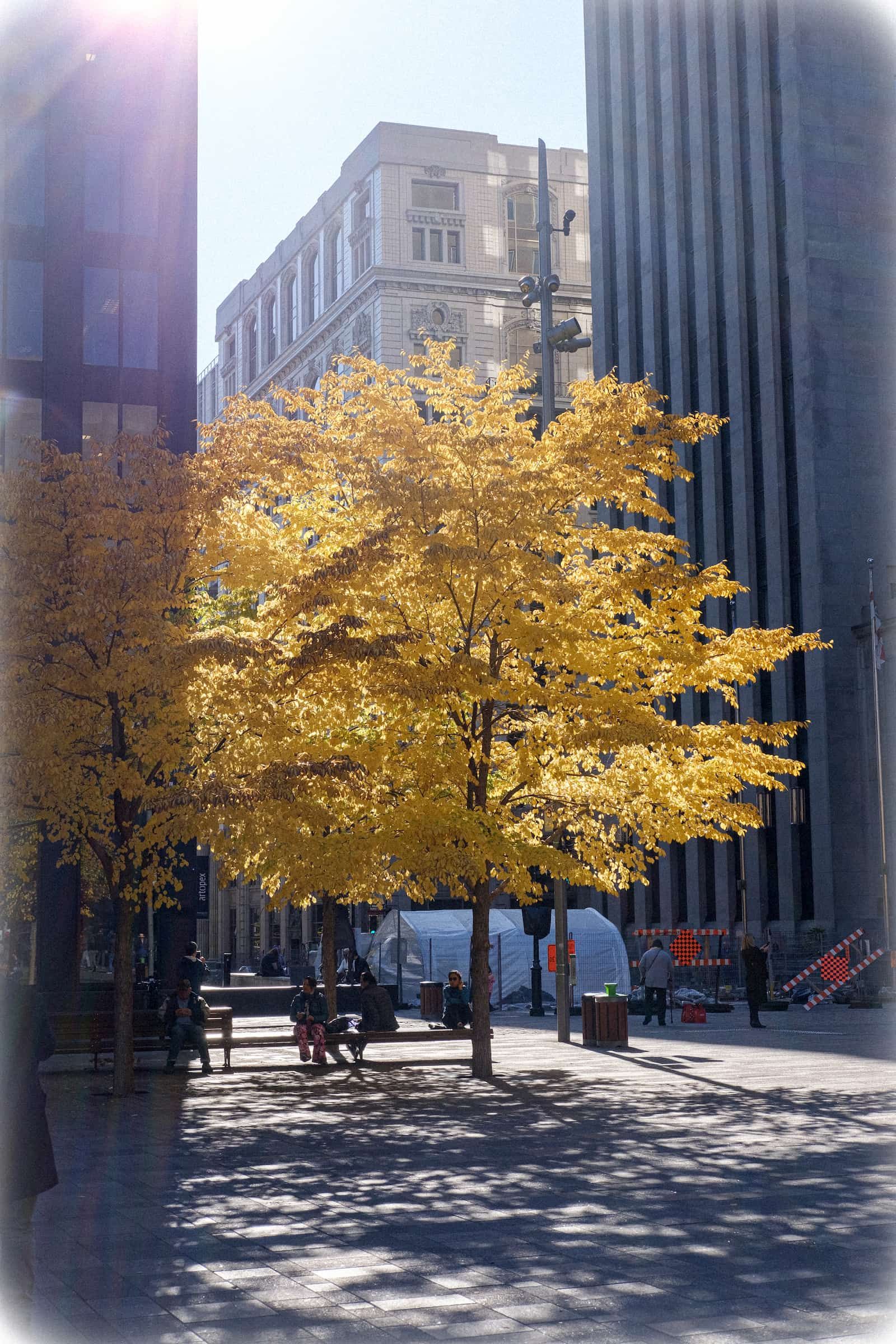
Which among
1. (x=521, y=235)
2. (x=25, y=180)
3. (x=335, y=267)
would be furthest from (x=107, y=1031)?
(x=335, y=267)

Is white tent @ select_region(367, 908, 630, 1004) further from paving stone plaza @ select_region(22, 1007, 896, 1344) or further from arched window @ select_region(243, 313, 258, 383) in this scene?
arched window @ select_region(243, 313, 258, 383)

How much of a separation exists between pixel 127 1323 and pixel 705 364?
58.1 meters

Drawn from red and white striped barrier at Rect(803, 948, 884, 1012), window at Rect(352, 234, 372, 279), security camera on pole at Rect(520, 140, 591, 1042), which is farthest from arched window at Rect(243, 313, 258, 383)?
security camera on pole at Rect(520, 140, 591, 1042)

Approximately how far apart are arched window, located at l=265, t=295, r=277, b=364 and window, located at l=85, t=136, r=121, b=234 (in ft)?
195

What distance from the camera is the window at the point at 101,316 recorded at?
1507 inches

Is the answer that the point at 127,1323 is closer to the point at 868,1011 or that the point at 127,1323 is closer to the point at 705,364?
the point at 868,1011

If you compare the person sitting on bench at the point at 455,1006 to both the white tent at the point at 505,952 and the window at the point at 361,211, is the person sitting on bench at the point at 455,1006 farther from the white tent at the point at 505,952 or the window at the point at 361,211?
the window at the point at 361,211

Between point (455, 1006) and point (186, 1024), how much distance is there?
594 cm

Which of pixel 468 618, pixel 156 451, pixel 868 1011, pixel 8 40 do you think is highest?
pixel 8 40

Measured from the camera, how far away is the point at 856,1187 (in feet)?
34.8

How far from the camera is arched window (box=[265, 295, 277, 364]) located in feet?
322

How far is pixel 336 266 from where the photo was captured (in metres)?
88.2

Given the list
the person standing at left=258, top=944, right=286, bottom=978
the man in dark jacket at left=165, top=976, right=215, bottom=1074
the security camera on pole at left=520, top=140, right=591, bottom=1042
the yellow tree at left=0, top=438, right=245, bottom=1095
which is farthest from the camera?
the person standing at left=258, top=944, right=286, bottom=978

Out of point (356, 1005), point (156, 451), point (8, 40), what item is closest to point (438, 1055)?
point (156, 451)
